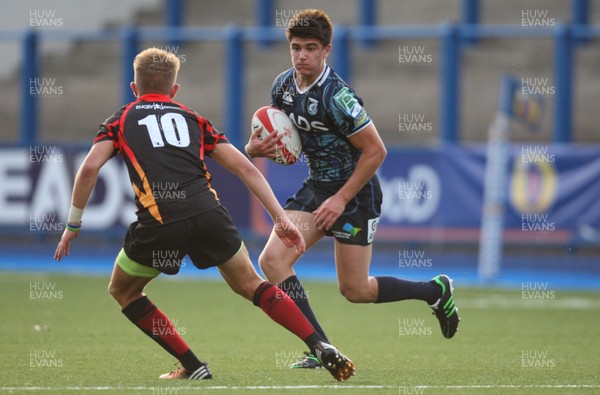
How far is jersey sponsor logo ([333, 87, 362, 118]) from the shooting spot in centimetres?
718

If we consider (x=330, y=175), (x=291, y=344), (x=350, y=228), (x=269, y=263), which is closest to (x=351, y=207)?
(x=350, y=228)

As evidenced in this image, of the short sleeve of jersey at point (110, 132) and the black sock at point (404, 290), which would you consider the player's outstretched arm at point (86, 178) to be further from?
the black sock at point (404, 290)

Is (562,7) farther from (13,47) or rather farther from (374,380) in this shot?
(374,380)

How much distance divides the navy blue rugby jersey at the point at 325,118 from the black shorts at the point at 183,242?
1232 mm


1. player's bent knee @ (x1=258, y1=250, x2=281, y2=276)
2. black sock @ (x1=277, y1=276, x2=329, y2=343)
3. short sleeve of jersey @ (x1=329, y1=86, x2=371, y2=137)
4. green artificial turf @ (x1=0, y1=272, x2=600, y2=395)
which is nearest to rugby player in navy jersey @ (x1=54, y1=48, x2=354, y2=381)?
green artificial turf @ (x1=0, y1=272, x2=600, y2=395)

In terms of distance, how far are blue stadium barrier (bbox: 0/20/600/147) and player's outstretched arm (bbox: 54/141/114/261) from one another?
35.5ft

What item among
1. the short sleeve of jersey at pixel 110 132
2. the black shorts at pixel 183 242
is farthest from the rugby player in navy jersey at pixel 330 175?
the short sleeve of jersey at pixel 110 132

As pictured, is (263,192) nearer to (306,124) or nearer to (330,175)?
(306,124)

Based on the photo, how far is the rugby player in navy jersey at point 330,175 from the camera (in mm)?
7230

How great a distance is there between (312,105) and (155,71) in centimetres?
131

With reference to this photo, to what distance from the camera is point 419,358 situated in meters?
8.10

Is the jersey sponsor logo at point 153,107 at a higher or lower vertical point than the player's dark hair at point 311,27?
lower

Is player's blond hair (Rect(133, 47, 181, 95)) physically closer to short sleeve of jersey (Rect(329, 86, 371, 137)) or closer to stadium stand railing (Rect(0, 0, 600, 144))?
short sleeve of jersey (Rect(329, 86, 371, 137))

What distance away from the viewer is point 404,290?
25.7ft
